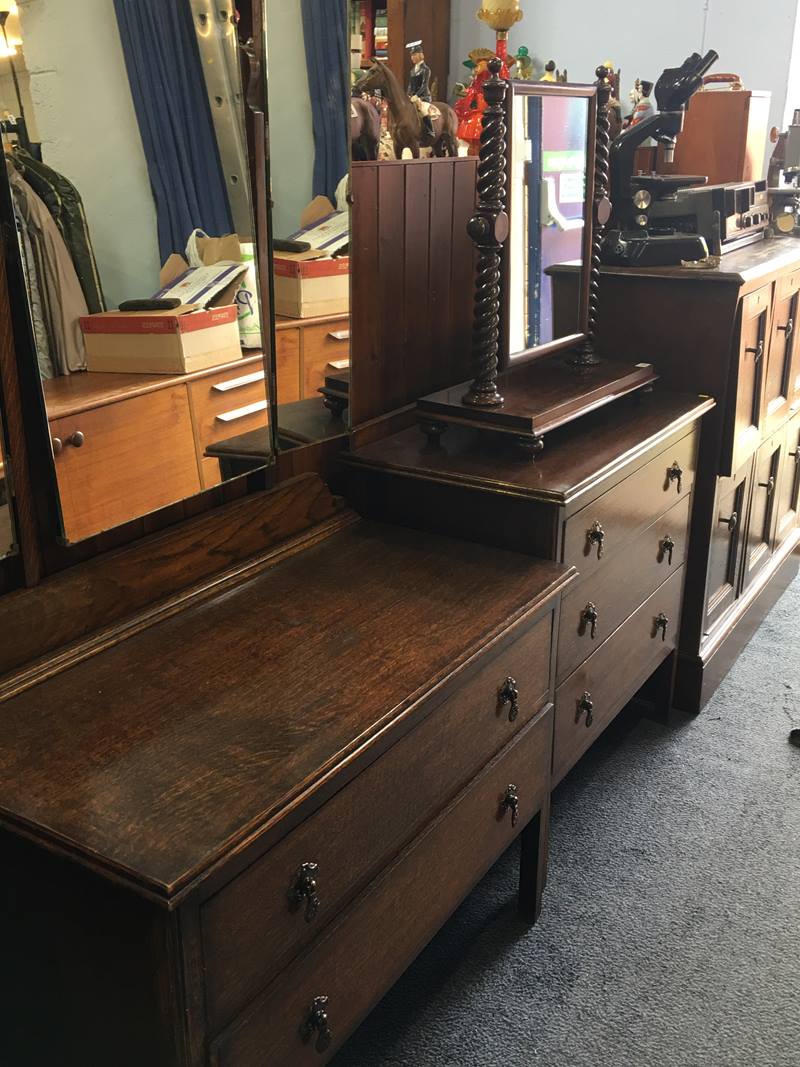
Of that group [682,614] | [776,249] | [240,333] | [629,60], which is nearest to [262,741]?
[240,333]

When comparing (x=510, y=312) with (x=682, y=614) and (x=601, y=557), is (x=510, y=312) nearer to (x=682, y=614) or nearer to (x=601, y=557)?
(x=601, y=557)

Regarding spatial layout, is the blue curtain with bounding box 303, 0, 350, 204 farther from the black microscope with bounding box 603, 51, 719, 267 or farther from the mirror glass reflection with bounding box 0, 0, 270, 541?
the black microscope with bounding box 603, 51, 719, 267

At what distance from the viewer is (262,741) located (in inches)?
47.5

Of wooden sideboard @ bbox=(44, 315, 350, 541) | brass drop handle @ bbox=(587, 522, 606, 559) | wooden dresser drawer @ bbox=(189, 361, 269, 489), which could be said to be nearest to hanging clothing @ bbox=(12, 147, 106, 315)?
wooden sideboard @ bbox=(44, 315, 350, 541)

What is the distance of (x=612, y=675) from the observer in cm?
213

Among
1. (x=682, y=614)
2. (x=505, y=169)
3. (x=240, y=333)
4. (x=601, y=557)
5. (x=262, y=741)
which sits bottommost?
(x=682, y=614)

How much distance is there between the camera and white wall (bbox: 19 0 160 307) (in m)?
1.20

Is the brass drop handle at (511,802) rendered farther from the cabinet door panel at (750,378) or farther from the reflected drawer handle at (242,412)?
the cabinet door panel at (750,378)

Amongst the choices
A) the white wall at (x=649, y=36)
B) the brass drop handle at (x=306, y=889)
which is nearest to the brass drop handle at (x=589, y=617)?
the brass drop handle at (x=306, y=889)

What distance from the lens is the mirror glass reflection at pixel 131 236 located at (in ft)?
4.01

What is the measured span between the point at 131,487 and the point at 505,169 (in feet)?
3.06

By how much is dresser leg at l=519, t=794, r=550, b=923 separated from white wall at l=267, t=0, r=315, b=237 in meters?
1.17

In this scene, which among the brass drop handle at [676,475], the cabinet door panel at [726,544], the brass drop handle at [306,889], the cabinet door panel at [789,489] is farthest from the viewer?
the cabinet door panel at [789,489]

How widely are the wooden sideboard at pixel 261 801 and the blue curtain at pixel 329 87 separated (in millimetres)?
660
